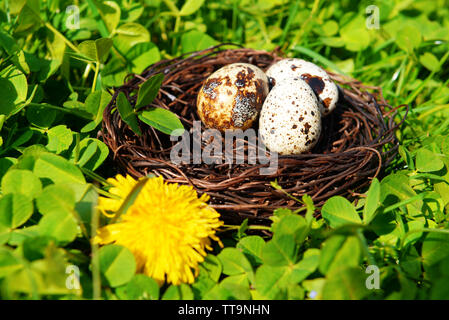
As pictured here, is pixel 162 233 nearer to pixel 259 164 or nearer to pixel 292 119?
pixel 259 164

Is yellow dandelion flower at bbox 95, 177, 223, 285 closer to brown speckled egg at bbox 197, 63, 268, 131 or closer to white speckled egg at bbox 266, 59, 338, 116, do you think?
brown speckled egg at bbox 197, 63, 268, 131

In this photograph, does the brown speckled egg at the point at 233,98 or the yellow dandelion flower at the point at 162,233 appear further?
the brown speckled egg at the point at 233,98

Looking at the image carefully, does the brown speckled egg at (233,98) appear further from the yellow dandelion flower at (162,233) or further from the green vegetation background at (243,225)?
the yellow dandelion flower at (162,233)

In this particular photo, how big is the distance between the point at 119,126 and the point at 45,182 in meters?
0.39

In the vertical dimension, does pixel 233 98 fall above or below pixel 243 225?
above

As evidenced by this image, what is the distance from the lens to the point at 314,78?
5.91 feet

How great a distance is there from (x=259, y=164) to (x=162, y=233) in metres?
0.47

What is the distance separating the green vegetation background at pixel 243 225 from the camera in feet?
3.51

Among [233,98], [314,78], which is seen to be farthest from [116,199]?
[314,78]

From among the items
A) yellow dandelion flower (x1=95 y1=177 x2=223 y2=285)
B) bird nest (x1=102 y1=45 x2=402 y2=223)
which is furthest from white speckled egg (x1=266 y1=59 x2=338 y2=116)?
yellow dandelion flower (x1=95 y1=177 x2=223 y2=285)

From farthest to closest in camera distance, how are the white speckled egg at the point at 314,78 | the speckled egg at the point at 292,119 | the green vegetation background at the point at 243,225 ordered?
the white speckled egg at the point at 314,78, the speckled egg at the point at 292,119, the green vegetation background at the point at 243,225

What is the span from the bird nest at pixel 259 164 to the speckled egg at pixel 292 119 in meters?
0.13

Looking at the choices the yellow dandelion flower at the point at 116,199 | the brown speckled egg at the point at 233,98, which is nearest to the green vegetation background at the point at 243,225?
the yellow dandelion flower at the point at 116,199

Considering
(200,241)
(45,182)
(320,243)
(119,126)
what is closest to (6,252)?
(45,182)
